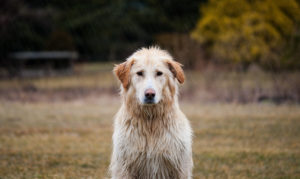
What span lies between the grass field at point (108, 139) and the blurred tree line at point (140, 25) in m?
11.0

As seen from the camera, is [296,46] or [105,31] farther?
[105,31]

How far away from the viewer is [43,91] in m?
20.4

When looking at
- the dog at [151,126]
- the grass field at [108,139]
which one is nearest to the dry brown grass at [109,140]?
the grass field at [108,139]

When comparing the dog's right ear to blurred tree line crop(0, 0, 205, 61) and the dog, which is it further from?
blurred tree line crop(0, 0, 205, 61)

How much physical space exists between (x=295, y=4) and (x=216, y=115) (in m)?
19.6

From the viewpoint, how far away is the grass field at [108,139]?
6.72 metres

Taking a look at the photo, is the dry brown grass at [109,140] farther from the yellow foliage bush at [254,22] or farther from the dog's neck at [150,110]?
the yellow foliage bush at [254,22]

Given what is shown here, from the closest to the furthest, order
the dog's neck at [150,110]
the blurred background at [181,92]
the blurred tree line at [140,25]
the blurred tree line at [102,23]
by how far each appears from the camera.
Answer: the dog's neck at [150,110]
the blurred background at [181,92]
the blurred tree line at [140,25]
the blurred tree line at [102,23]

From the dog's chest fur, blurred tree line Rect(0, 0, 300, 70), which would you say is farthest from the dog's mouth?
blurred tree line Rect(0, 0, 300, 70)

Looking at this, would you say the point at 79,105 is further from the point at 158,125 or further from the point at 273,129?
the point at 158,125

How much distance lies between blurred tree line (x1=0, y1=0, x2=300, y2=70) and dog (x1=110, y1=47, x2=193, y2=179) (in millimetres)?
18697

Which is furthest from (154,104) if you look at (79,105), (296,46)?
(296,46)

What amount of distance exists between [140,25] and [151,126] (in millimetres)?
39214

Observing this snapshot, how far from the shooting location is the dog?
4902 millimetres
